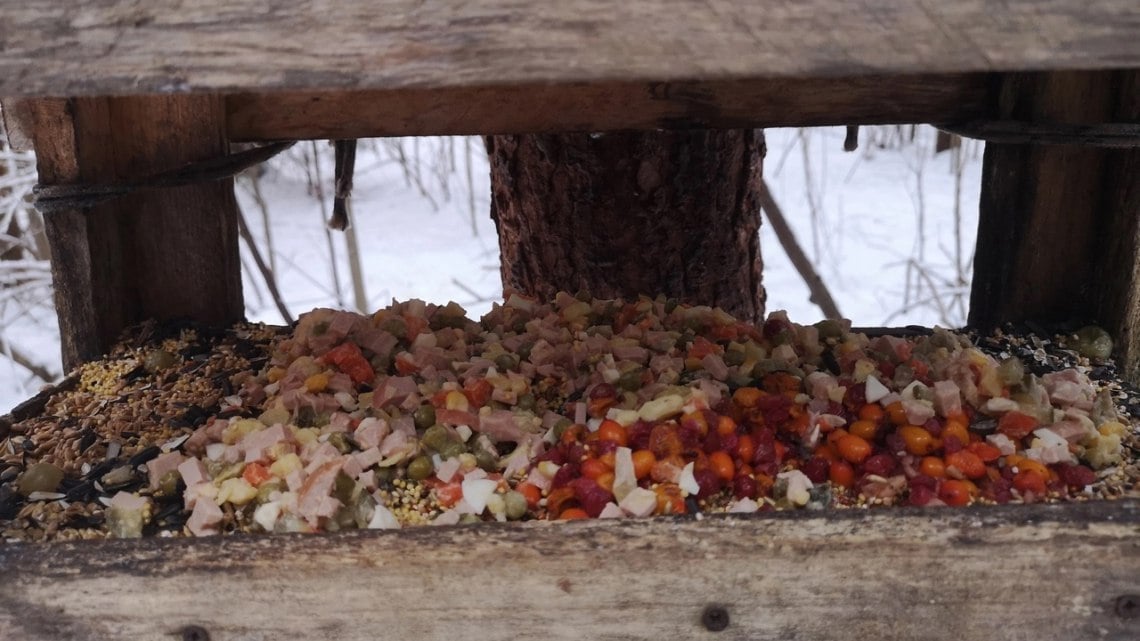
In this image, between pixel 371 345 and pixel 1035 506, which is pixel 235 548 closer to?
pixel 371 345

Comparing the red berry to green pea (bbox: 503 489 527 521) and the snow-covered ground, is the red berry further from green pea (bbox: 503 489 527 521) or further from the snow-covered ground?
the snow-covered ground

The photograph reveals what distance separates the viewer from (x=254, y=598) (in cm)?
81

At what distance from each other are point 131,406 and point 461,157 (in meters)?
4.34

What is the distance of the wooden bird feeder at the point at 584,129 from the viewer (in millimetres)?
593

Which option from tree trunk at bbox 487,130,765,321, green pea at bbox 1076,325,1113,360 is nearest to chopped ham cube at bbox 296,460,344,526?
tree trunk at bbox 487,130,765,321

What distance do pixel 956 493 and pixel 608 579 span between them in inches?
13.4

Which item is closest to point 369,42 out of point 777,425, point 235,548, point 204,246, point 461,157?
point 235,548

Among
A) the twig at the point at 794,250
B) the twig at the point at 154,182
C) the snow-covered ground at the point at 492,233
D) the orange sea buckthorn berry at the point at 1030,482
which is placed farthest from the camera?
the snow-covered ground at the point at 492,233

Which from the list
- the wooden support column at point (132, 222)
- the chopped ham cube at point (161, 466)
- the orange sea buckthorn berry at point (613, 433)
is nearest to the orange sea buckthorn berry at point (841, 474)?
the orange sea buckthorn berry at point (613, 433)

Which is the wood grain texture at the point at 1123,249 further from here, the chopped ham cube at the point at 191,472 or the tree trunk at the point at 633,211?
the chopped ham cube at the point at 191,472

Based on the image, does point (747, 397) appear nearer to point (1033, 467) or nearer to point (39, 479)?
point (1033, 467)

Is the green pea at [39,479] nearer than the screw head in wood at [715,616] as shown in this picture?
No

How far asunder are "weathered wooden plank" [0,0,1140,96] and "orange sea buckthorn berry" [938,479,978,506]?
0.44 m

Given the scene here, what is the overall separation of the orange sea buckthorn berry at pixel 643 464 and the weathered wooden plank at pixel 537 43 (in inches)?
17.2
